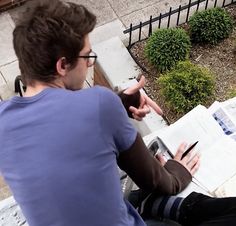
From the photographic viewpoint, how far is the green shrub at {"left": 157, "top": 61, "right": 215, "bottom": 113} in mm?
3867

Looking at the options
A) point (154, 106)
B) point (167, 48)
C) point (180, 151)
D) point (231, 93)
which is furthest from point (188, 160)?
point (167, 48)

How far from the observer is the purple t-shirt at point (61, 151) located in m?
2.01

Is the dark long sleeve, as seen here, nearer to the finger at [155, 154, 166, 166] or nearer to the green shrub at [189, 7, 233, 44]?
the finger at [155, 154, 166, 166]

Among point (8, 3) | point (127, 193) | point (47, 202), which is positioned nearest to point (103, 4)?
point (8, 3)

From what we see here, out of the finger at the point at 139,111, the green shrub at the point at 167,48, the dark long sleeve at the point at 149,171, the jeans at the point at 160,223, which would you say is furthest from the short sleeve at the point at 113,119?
the green shrub at the point at 167,48

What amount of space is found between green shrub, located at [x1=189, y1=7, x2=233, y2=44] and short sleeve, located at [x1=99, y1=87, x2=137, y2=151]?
2.27 m

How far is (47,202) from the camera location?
2053mm

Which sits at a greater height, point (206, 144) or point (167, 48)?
point (167, 48)

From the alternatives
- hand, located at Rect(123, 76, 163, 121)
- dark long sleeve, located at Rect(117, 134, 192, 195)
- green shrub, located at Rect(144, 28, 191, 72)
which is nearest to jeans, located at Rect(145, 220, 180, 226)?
dark long sleeve, located at Rect(117, 134, 192, 195)

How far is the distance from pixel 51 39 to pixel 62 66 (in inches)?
4.6

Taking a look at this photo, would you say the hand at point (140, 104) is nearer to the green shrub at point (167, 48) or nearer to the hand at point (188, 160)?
the hand at point (188, 160)

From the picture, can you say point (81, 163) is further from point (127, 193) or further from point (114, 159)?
point (127, 193)

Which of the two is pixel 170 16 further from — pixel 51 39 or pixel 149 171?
pixel 51 39

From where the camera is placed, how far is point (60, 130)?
2.00 meters
